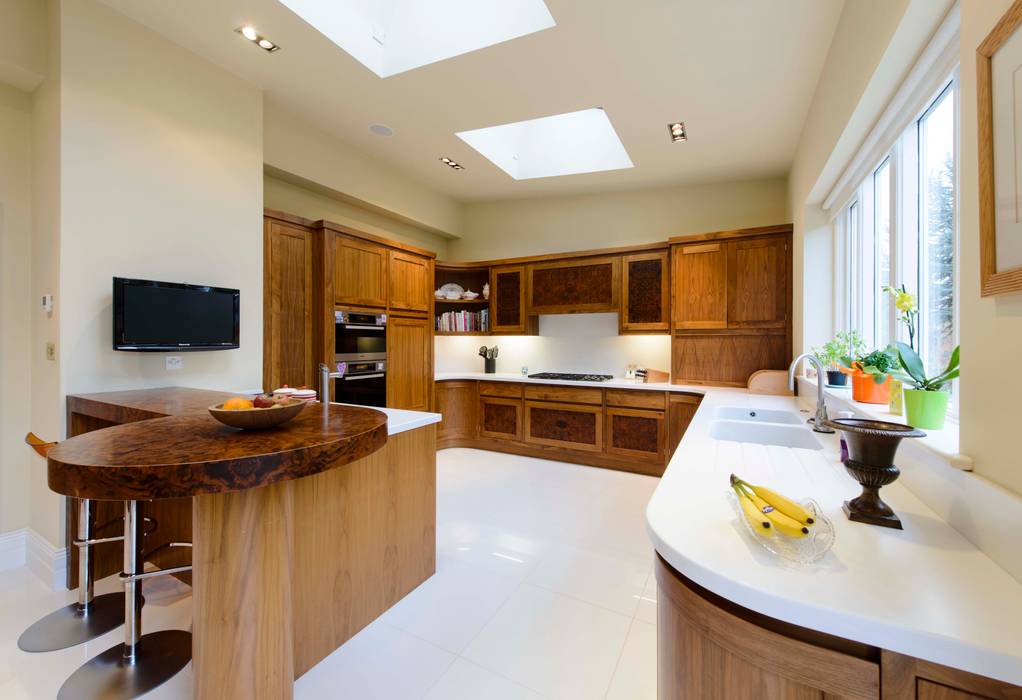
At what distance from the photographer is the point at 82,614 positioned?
1.92 metres

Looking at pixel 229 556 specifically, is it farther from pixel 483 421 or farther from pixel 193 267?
pixel 483 421

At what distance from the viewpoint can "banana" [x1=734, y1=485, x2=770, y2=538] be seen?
32.7 inches

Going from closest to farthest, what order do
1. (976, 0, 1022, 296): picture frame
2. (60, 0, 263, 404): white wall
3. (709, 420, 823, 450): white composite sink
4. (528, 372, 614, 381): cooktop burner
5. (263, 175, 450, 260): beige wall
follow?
(976, 0, 1022, 296): picture frame, (709, 420, 823, 450): white composite sink, (60, 0, 263, 404): white wall, (263, 175, 450, 260): beige wall, (528, 372, 614, 381): cooktop burner

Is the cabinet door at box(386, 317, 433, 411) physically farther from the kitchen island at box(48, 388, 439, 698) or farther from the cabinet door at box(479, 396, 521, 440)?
the kitchen island at box(48, 388, 439, 698)

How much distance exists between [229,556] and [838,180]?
3684 millimetres

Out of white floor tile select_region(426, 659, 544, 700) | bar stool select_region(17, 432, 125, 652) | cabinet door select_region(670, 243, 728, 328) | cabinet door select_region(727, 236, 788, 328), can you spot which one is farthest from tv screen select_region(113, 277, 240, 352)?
cabinet door select_region(727, 236, 788, 328)

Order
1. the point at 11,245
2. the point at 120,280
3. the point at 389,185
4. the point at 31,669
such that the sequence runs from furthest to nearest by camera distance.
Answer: the point at 389,185
the point at 11,245
the point at 120,280
the point at 31,669

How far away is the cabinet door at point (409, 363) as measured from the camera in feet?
13.5

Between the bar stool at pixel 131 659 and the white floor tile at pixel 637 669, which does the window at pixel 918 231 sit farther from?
the bar stool at pixel 131 659

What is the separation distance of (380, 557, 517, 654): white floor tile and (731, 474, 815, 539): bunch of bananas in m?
1.44

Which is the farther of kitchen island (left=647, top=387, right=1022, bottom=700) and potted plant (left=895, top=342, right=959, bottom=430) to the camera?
potted plant (left=895, top=342, right=959, bottom=430)

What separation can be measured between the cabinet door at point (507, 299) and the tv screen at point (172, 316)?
2.85m

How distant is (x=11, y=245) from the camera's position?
2.38 m

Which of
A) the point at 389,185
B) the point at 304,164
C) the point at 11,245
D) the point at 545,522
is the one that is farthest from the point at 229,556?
the point at 389,185
